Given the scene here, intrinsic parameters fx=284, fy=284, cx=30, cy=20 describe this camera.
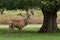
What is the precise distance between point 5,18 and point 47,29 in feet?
76.3

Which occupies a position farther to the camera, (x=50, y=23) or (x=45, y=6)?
(x=50, y=23)

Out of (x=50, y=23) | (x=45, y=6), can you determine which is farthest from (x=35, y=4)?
(x=50, y=23)

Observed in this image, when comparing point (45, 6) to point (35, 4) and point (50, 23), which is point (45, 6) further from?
point (50, 23)

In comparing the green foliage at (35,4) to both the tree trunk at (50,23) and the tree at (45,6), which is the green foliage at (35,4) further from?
the tree trunk at (50,23)

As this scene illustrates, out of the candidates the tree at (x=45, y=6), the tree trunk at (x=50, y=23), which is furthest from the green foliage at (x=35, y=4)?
the tree trunk at (x=50, y=23)

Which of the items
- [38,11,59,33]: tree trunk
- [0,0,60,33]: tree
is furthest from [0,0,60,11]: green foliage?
[38,11,59,33]: tree trunk

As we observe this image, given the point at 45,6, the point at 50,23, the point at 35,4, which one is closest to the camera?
the point at 45,6

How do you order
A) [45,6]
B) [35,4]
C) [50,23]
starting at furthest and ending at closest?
[50,23] → [35,4] → [45,6]

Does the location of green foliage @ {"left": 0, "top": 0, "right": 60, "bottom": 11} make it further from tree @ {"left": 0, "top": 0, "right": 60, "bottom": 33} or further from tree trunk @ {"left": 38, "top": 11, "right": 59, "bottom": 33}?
tree trunk @ {"left": 38, "top": 11, "right": 59, "bottom": 33}

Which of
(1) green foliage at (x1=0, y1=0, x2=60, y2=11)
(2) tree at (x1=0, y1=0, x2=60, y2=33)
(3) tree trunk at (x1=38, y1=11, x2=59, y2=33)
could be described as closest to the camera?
(1) green foliage at (x1=0, y1=0, x2=60, y2=11)

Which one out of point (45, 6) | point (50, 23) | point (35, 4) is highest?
point (35, 4)

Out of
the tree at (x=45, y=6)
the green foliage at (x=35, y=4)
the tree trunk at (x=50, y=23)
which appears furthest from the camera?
the tree trunk at (x=50, y=23)

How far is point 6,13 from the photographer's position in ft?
175

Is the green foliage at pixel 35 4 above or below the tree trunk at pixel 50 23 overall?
above
